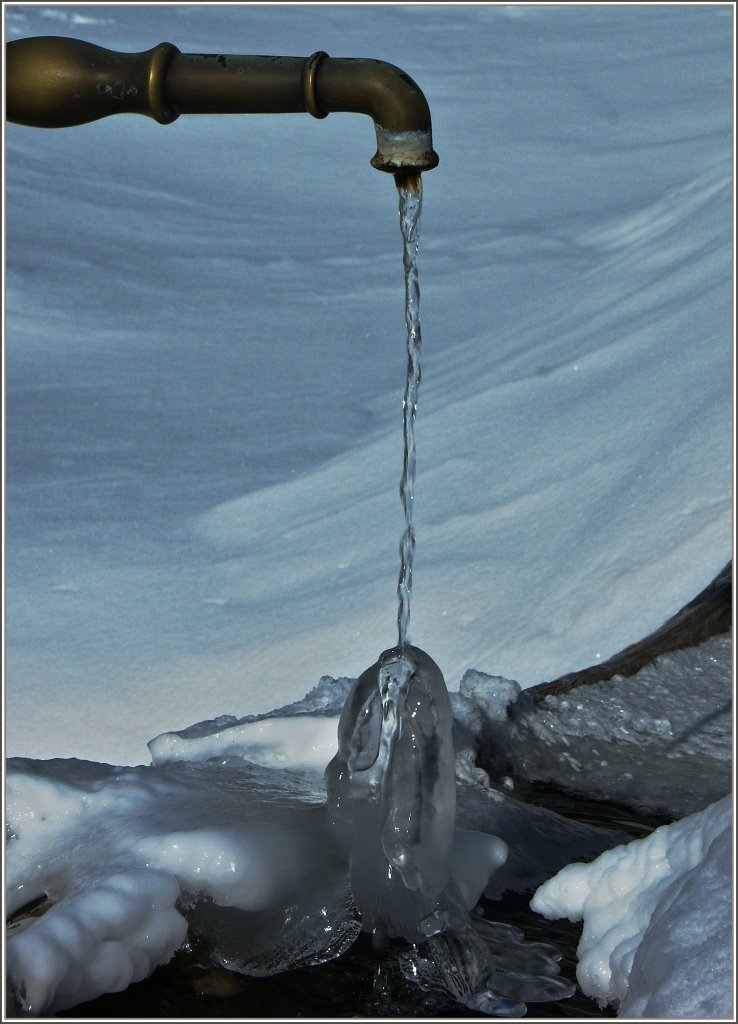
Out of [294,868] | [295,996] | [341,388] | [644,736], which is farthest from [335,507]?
[295,996]

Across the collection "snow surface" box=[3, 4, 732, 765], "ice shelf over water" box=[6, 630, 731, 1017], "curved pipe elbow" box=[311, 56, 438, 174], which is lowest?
"ice shelf over water" box=[6, 630, 731, 1017]

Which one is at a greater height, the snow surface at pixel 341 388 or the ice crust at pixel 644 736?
the snow surface at pixel 341 388

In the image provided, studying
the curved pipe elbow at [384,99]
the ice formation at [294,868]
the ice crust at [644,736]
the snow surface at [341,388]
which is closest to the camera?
the curved pipe elbow at [384,99]

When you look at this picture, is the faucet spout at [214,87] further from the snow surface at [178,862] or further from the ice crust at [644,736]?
the ice crust at [644,736]

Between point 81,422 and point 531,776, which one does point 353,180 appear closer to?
point 81,422

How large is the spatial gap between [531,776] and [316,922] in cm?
42

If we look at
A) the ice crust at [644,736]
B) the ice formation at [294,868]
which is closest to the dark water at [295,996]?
the ice formation at [294,868]

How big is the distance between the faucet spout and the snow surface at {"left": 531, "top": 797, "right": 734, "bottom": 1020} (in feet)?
1.95

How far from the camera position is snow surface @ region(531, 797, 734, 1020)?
2.84 feet

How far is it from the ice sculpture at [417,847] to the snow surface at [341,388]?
506mm

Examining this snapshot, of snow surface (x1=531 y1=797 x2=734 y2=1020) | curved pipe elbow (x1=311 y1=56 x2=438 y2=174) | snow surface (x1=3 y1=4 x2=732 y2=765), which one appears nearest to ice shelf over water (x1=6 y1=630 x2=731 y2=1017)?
snow surface (x1=531 y1=797 x2=734 y2=1020)

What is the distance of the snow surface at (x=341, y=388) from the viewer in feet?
5.79

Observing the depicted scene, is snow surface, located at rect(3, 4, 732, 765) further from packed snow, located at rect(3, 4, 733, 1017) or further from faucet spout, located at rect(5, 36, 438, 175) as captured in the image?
faucet spout, located at rect(5, 36, 438, 175)

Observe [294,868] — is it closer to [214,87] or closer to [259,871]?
[259,871]
